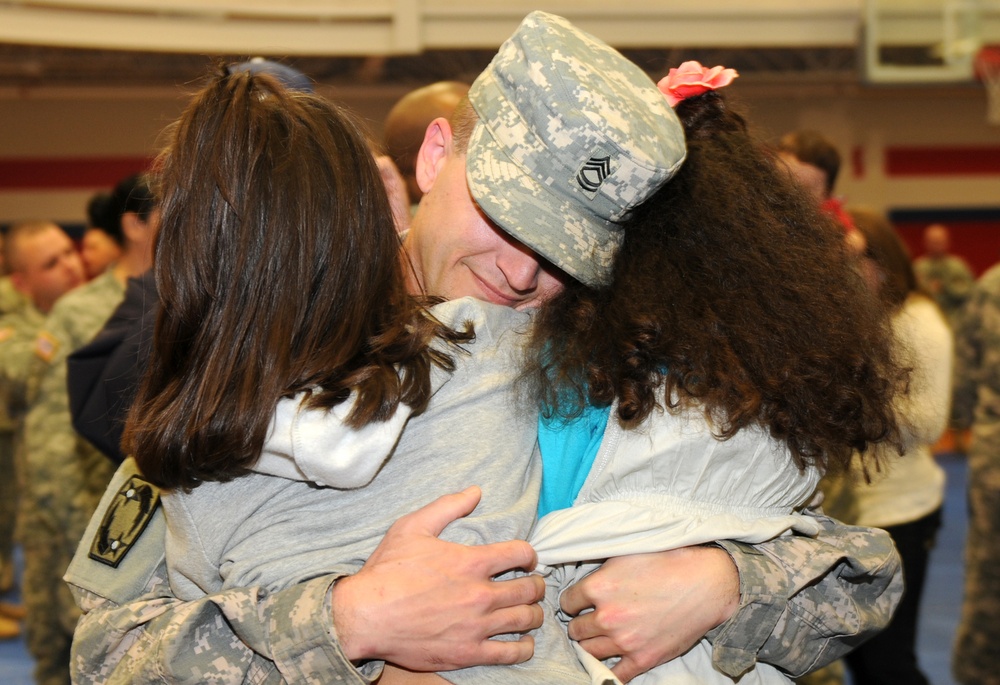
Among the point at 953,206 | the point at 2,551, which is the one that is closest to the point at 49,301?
the point at 2,551

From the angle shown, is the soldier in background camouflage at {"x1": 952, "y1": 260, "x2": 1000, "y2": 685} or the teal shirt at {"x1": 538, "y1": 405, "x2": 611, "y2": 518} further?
the soldier in background camouflage at {"x1": 952, "y1": 260, "x2": 1000, "y2": 685}

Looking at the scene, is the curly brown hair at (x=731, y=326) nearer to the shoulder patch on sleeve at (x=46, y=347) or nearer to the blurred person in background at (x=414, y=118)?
the blurred person in background at (x=414, y=118)

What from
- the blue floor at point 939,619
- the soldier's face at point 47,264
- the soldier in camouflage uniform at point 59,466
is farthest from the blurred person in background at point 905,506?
the soldier's face at point 47,264

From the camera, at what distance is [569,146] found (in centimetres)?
130

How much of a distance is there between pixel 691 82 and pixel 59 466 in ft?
10.2

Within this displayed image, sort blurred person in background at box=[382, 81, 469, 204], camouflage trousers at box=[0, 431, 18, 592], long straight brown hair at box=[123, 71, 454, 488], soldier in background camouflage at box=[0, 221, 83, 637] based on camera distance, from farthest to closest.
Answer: camouflage trousers at box=[0, 431, 18, 592] < soldier in background camouflage at box=[0, 221, 83, 637] < blurred person in background at box=[382, 81, 469, 204] < long straight brown hair at box=[123, 71, 454, 488]

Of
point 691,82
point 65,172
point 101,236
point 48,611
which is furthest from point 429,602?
point 65,172

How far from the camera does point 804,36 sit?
23.1 feet

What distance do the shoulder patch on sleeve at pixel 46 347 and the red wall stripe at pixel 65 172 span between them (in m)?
8.14

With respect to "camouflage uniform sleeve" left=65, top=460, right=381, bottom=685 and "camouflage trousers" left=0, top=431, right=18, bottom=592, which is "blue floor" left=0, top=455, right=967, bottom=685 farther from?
"camouflage uniform sleeve" left=65, top=460, right=381, bottom=685

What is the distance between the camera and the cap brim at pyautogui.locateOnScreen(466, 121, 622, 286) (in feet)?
4.38

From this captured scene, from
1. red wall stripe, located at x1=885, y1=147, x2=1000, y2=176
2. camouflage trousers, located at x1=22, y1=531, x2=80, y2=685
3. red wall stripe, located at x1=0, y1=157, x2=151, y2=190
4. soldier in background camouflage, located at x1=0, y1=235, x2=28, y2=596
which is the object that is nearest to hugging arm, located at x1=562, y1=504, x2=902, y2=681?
camouflage trousers, located at x1=22, y1=531, x2=80, y2=685

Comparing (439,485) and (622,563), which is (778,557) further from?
(439,485)

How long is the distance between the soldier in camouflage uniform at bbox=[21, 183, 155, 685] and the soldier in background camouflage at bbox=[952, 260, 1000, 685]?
3.00 meters
